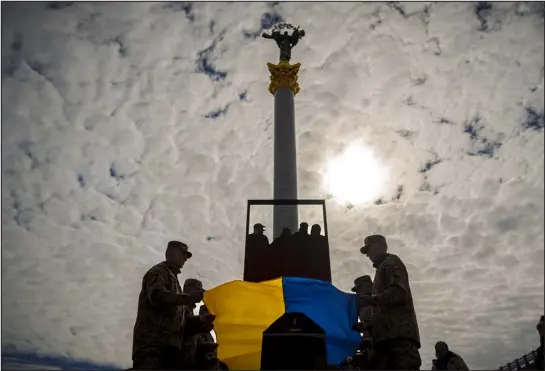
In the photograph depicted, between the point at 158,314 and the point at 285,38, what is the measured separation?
2252 cm

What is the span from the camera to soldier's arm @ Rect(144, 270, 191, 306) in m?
6.20

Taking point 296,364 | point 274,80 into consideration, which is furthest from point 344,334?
point 274,80

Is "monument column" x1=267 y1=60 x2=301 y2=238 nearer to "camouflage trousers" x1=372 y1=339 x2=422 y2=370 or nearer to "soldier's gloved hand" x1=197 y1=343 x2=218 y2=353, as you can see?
"soldier's gloved hand" x1=197 y1=343 x2=218 y2=353

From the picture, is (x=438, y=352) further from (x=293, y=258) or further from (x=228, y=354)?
(x=293, y=258)

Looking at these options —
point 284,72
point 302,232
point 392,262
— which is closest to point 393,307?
point 392,262

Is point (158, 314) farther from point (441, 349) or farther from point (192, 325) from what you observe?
point (441, 349)

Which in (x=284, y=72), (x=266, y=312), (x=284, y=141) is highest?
(x=284, y=72)

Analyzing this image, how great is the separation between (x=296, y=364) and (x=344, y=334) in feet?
4.79

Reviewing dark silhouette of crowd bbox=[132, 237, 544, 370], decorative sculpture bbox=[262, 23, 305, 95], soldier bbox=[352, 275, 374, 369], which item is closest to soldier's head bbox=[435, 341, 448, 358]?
soldier bbox=[352, 275, 374, 369]

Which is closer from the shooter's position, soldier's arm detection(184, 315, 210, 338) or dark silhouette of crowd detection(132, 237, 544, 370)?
dark silhouette of crowd detection(132, 237, 544, 370)

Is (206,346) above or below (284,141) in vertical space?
below

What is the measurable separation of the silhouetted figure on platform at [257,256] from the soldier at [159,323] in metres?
8.51

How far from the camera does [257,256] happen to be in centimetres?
1606

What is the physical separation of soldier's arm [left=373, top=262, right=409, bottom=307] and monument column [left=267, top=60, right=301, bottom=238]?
Answer: 13.0 meters
